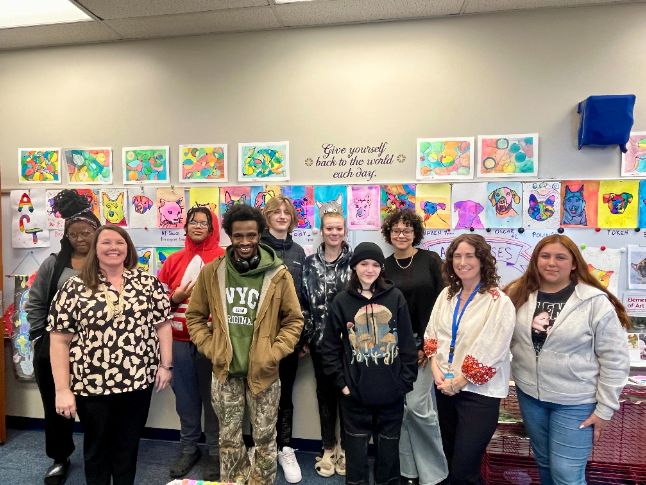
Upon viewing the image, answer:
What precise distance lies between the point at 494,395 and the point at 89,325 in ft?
5.56

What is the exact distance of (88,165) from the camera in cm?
260

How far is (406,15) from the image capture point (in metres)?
2.23

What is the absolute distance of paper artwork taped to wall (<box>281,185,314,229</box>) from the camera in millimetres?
2393

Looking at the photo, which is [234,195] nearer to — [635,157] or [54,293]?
[54,293]

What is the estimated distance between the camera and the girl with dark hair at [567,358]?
1.46m

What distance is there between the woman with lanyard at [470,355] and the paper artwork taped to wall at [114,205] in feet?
6.97

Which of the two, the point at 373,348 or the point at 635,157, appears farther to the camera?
the point at 635,157

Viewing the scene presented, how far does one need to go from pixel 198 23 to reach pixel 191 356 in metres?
2.02

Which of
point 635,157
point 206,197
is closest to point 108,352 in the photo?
point 206,197

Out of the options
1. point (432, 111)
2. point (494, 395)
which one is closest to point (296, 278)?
point (494, 395)

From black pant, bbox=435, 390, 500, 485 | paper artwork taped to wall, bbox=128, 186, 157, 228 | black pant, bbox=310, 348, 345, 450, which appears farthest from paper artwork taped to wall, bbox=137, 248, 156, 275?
black pant, bbox=435, 390, 500, 485

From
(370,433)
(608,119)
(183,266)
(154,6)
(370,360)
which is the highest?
(154,6)

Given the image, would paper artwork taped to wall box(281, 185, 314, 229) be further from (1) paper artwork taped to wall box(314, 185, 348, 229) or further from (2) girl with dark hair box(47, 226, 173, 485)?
(2) girl with dark hair box(47, 226, 173, 485)

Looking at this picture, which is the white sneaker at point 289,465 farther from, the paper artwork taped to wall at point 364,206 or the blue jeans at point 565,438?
the paper artwork taped to wall at point 364,206
